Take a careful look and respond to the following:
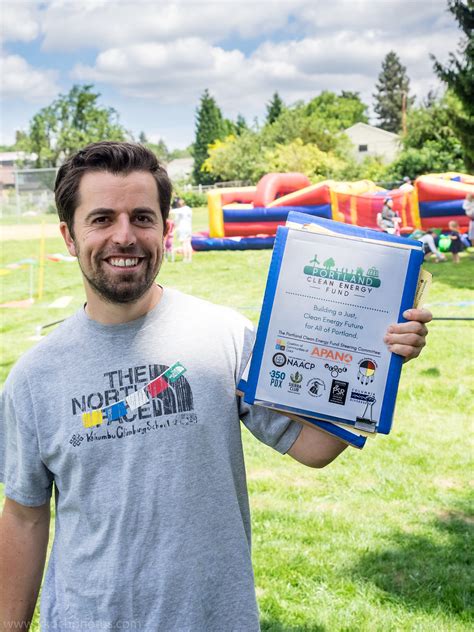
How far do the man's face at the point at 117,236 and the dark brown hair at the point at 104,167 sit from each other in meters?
0.02

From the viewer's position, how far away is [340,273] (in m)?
1.55

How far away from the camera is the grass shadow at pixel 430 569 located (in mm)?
3273

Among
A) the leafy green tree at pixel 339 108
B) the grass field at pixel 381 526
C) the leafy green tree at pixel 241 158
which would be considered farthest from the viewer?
the leafy green tree at pixel 339 108

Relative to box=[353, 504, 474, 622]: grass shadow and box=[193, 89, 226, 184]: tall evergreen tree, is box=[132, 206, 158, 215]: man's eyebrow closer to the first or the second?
box=[353, 504, 474, 622]: grass shadow

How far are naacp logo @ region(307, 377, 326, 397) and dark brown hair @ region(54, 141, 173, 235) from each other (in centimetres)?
59

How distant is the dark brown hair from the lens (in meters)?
1.67

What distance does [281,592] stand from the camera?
3.39m

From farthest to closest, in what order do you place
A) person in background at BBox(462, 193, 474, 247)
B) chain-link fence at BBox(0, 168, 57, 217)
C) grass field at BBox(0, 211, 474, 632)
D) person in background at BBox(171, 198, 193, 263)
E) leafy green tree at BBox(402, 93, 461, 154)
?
leafy green tree at BBox(402, 93, 461, 154)
chain-link fence at BBox(0, 168, 57, 217)
person in background at BBox(171, 198, 193, 263)
person in background at BBox(462, 193, 474, 247)
grass field at BBox(0, 211, 474, 632)

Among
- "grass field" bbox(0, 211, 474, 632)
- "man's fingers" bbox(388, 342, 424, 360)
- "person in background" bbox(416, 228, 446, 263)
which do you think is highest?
"man's fingers" bbox(388, 342, 424, 360)

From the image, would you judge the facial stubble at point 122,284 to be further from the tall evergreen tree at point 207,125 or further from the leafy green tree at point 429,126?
the tall evergreen tree at point 207,125

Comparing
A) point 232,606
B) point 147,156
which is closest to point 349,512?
point 232,606

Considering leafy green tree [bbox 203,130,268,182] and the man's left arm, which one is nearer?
the man's left arm

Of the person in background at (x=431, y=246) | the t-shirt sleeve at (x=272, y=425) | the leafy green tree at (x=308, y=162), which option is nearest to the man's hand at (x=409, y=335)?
the t-shirt sleeve at (x=272, y=425)

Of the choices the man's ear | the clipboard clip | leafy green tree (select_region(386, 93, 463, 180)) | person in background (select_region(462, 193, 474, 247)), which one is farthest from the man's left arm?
leafy green tree (select_region(386, 93, 463, 180))
